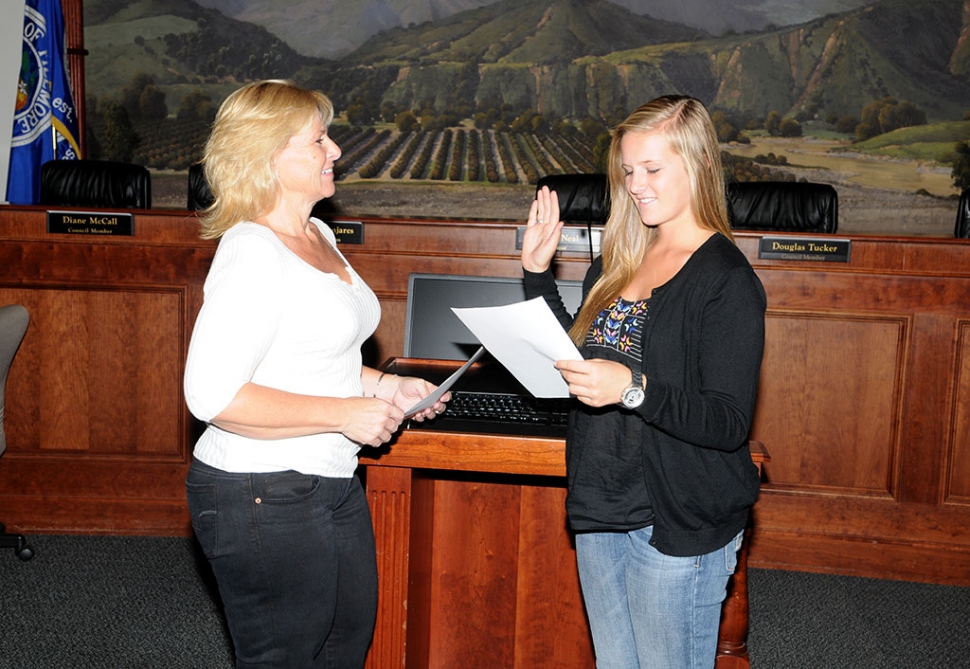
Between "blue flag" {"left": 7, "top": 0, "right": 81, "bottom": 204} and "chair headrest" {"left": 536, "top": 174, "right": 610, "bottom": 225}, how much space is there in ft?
9.52

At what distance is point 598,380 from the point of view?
1.24 metres

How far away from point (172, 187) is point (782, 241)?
Result: 15.2ft

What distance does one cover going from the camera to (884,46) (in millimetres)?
5891

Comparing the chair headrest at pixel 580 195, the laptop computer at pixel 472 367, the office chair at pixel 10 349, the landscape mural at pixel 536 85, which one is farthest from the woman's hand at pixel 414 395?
the landscape mural at pixel 536 85

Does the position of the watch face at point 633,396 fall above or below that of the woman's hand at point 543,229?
below

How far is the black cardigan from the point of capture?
4.14 ft

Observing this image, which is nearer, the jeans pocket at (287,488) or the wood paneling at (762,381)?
the jeans pocket at (287,488)

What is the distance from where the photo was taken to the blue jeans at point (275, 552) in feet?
4.57

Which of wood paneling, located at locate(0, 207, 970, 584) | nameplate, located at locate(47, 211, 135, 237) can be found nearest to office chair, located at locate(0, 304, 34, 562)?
wood paneling, located at locate(0, 207, 970, 584)

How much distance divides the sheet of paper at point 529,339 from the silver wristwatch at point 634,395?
8 centimetres

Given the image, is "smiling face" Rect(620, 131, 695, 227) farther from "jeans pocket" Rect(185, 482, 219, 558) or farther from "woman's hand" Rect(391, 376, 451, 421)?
"jeans pocket" Rect(185, 482, 219, 558)

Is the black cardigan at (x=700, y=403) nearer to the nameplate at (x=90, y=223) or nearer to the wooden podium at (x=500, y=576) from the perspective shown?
the wooden podium at (x=500, y=576)

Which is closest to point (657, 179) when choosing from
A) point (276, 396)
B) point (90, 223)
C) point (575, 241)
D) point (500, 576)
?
point (276, 396)

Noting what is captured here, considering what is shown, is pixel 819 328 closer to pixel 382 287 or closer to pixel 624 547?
pixel 382 287
